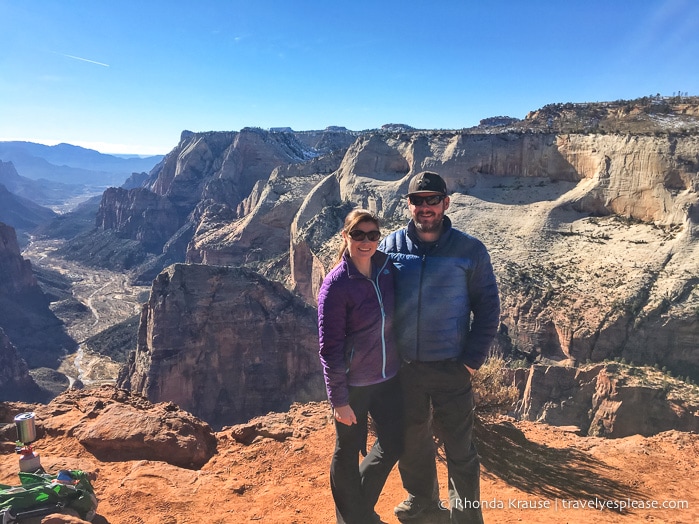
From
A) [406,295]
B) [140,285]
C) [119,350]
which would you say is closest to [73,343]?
[119,350]

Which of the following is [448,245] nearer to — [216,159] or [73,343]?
[73,343]

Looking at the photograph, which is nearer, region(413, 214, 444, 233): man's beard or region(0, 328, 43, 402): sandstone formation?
region(413, 214, 444, 233): man's beard

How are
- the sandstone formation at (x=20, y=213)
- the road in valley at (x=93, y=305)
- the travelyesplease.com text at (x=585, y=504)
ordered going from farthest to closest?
the sandstone formation at (x=20, y=213), the road in valley at (x=93, y=305), the travelyesplease.com text at (x=585, y=504)

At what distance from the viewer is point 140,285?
8050cm

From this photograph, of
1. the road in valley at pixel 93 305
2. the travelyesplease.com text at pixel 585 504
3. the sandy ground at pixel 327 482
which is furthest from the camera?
the road in valley at pixel 93 305

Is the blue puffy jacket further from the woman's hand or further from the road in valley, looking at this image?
the road in valley

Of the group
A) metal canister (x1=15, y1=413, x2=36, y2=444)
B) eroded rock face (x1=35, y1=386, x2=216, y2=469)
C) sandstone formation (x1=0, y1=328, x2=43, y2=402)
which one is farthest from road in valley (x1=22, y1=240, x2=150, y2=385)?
metal canister (x1=15, y1=413, x2=36, y2=444)

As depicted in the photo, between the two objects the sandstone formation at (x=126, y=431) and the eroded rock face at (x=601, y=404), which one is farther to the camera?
the eroded rock face at (x=601, y=404)

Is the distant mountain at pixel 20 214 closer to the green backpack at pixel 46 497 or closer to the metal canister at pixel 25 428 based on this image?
the metal canister at pixel 25 428

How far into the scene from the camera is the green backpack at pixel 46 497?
3861 mm

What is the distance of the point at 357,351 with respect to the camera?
374 cm

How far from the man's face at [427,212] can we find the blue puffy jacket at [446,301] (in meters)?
0.15

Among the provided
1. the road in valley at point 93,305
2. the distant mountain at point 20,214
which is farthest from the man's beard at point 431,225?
the distant mountain at point 20,214

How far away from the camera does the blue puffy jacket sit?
12.5 feet
